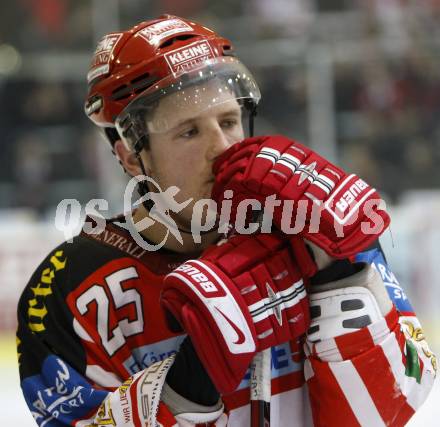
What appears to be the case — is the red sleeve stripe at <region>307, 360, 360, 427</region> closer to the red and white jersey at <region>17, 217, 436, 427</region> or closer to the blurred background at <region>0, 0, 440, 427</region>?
the red and white jersey at <region>17, 217, 436, 427</region>

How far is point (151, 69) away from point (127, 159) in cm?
23

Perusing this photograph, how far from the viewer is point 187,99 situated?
1.47m

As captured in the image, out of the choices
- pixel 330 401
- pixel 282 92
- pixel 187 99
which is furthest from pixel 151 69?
pixel 282 92

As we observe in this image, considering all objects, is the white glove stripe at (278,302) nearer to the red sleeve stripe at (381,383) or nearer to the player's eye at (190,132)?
the red sleeve stripe at (381,383)

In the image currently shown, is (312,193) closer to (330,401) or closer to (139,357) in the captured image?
(330,401)

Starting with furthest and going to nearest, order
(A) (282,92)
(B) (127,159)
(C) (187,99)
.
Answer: (A) (282,92)
(B) (127,159)
(C) (187,99)

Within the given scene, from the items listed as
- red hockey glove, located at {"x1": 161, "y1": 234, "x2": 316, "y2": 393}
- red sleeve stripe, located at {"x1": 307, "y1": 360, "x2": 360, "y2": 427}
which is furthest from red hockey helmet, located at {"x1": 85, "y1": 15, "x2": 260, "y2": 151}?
red sleeve stripe, located at {"x1": 307, "y1": 360, "x2": 360, "y2": 427}

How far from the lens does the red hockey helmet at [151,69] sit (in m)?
1.48

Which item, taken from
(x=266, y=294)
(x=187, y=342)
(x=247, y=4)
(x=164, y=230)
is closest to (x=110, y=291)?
(x=164, y=230)

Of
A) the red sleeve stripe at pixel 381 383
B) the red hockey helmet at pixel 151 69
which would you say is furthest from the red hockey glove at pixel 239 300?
the red hockey helmet at pixel 151 69

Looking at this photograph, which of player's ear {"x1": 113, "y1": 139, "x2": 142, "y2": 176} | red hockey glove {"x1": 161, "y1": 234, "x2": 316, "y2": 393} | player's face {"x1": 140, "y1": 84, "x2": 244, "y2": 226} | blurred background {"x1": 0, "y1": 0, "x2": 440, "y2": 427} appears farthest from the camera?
blurred background {"x1": 0, "y1": 0, "x2": 440, "y2": 427}

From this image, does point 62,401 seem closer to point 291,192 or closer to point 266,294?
point 266,294

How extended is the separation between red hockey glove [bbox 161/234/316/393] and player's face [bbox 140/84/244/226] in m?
0.23

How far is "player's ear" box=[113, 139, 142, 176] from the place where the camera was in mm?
1629
